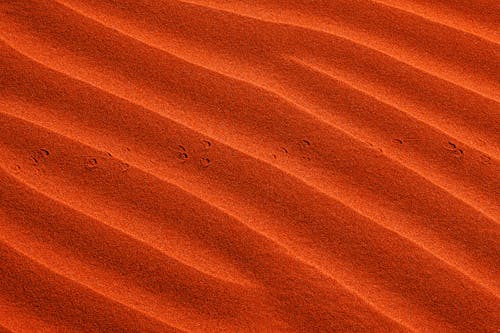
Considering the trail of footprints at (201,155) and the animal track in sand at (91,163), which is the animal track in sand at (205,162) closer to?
the trail of footprints at (201,155)

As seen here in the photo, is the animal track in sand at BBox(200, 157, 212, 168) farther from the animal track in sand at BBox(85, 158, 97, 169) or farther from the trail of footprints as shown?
the animal track in sand at BBox(85, 158, 97, 169)

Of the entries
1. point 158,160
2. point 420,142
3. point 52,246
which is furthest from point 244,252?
point 420,142

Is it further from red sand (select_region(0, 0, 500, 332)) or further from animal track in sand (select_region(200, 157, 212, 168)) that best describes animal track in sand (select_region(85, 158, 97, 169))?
animal track in sand (select_region(200, 157, 212, 168))

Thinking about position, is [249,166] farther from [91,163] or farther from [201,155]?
[91,163]

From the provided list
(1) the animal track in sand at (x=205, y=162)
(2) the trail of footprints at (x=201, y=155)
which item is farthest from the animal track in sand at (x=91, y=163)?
(1) the animal track in sand at (x=205, y=162)

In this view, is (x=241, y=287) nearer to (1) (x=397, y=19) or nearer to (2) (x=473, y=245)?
(2) (x=473, y=245)

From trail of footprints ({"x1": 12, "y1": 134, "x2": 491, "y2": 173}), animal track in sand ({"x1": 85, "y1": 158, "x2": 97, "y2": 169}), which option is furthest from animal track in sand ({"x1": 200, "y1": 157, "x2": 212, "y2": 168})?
animal track in sand ({"x1": 85, "y1": 158, "x2": 97, "y2": 169})

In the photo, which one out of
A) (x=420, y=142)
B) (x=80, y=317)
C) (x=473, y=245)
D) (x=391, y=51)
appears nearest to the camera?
(x=80, y=317)

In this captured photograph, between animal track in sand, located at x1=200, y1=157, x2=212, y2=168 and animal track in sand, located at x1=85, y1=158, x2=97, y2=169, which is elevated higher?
animal track in sand, located at x1=200, y1=157, x2=212, y2=168

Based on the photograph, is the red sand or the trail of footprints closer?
the red sand
